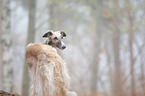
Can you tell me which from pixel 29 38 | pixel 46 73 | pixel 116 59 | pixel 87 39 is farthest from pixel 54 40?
pixel 87 39

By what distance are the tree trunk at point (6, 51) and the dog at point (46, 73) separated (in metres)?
4.69

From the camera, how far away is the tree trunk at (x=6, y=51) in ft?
23.4

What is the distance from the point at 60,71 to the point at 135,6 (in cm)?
1027

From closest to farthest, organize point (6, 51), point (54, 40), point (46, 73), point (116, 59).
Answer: point (46, 73) → point (54, 40) → point (6, 51) → point (116, 59)

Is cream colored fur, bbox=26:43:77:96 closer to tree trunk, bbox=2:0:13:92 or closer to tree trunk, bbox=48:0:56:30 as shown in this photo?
tree trunk, bbox=2:0:13:92

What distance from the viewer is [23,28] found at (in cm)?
1967

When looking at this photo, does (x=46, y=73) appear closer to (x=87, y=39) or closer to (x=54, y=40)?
(x=54, y=40)

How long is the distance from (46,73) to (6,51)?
5098 mm

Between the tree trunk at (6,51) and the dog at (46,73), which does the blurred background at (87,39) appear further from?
the dog at (46,73)

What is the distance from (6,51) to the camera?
287 inches

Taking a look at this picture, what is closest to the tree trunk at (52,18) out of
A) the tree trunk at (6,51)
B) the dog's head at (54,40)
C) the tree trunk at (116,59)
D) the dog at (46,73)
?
the tree trunk at (6,51)

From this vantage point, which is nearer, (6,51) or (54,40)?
(54,40)

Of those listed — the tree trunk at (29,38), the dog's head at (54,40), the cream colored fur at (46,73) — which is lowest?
the cream colored fur at (46,73)

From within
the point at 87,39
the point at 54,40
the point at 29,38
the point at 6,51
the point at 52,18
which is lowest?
the point at 54,40
